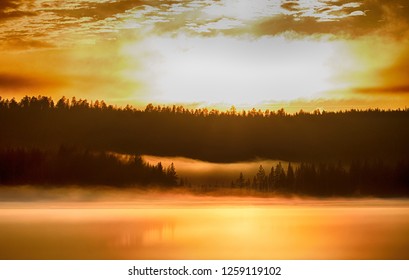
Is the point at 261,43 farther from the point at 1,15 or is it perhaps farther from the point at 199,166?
the point at 1,15

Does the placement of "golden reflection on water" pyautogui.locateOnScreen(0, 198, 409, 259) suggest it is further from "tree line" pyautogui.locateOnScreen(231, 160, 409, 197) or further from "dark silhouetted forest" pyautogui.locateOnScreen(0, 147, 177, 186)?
"dark silhouetted forest" pyautogui.locateOnScreen(0, 147, 177, 186)

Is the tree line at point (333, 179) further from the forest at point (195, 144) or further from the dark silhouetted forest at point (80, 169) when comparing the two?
the dark silhouetted forest at point (80, 169)

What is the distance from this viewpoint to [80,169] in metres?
9.75

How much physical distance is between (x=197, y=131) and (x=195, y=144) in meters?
0.20

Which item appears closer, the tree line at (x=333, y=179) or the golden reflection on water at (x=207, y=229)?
the golden reflection on water at (x=207, y=229)

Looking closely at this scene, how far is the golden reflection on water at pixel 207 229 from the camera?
863 centimetres

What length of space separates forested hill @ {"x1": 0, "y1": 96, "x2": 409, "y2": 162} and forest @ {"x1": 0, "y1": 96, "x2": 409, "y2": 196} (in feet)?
0.05

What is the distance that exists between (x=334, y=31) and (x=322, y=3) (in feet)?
1.46

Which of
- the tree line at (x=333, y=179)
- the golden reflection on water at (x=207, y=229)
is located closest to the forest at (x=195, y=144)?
the tree line at (x=333, y=179)

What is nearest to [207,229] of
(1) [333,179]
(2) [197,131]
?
(2) [197,131]

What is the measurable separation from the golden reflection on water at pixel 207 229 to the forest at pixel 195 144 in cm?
33

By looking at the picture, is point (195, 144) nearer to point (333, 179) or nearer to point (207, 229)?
point (207, 229)

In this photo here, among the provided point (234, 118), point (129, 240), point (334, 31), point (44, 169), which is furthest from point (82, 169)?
point (334, 31)

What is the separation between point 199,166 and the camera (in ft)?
31.3
